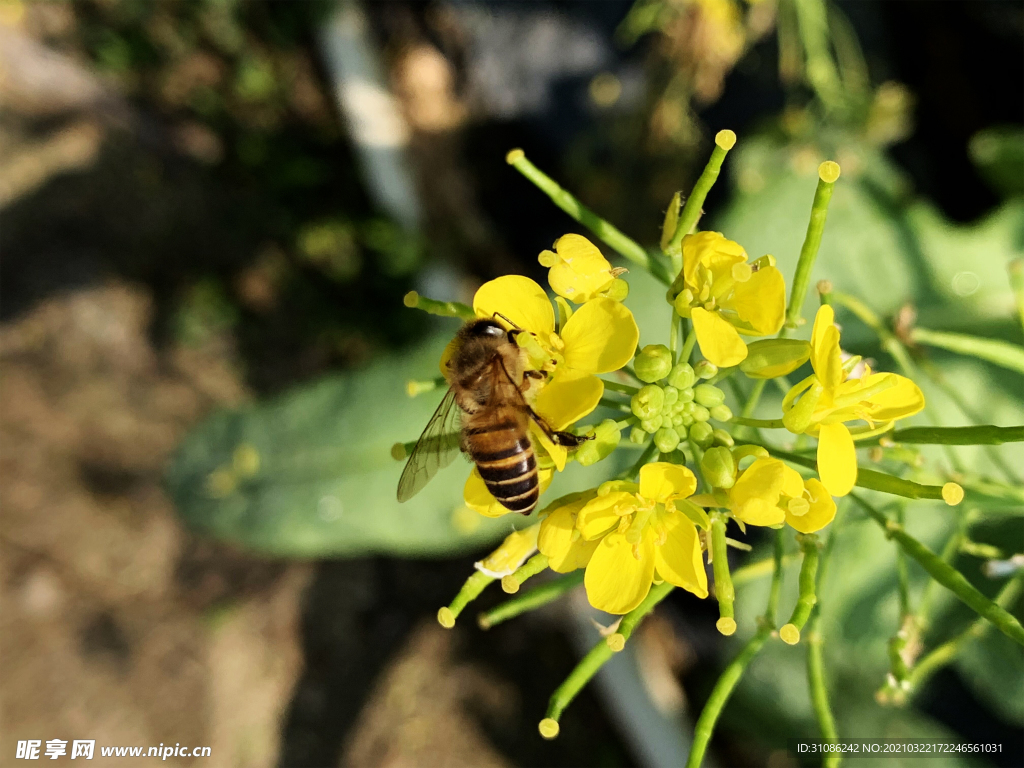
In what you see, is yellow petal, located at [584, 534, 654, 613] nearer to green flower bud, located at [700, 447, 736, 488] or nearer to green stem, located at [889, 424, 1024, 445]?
green flower bud, located at [700, 447, 736, 488]

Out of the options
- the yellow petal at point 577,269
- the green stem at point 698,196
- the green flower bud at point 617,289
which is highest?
the green stem at point 698,196

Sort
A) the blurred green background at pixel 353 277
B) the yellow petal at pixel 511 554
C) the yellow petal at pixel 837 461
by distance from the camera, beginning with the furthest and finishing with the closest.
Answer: the blurred green background at pixel 353 277 < the yellow petal at pixel 511 554 < the yellow petal at pixel 837 461

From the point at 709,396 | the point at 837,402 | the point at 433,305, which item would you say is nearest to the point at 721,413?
the point at 709,396

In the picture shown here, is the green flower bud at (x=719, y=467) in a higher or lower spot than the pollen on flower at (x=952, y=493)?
lower

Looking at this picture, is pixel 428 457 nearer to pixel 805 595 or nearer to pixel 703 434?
pixel 703 434

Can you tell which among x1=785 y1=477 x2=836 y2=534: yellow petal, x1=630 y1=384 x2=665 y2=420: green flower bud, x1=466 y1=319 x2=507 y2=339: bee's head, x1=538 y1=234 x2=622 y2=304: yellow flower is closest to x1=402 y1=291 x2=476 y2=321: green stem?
x1=466 y1=319 x2=507 y2=339: bee's head

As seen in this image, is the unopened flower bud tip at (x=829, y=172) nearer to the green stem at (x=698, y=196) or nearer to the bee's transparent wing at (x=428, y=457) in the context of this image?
the green stem at (x=698, y=196)

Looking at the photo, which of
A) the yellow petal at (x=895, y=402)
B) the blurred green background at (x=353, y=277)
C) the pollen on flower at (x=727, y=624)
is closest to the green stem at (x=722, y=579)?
the pollen on flower at (x=727, y=624)
